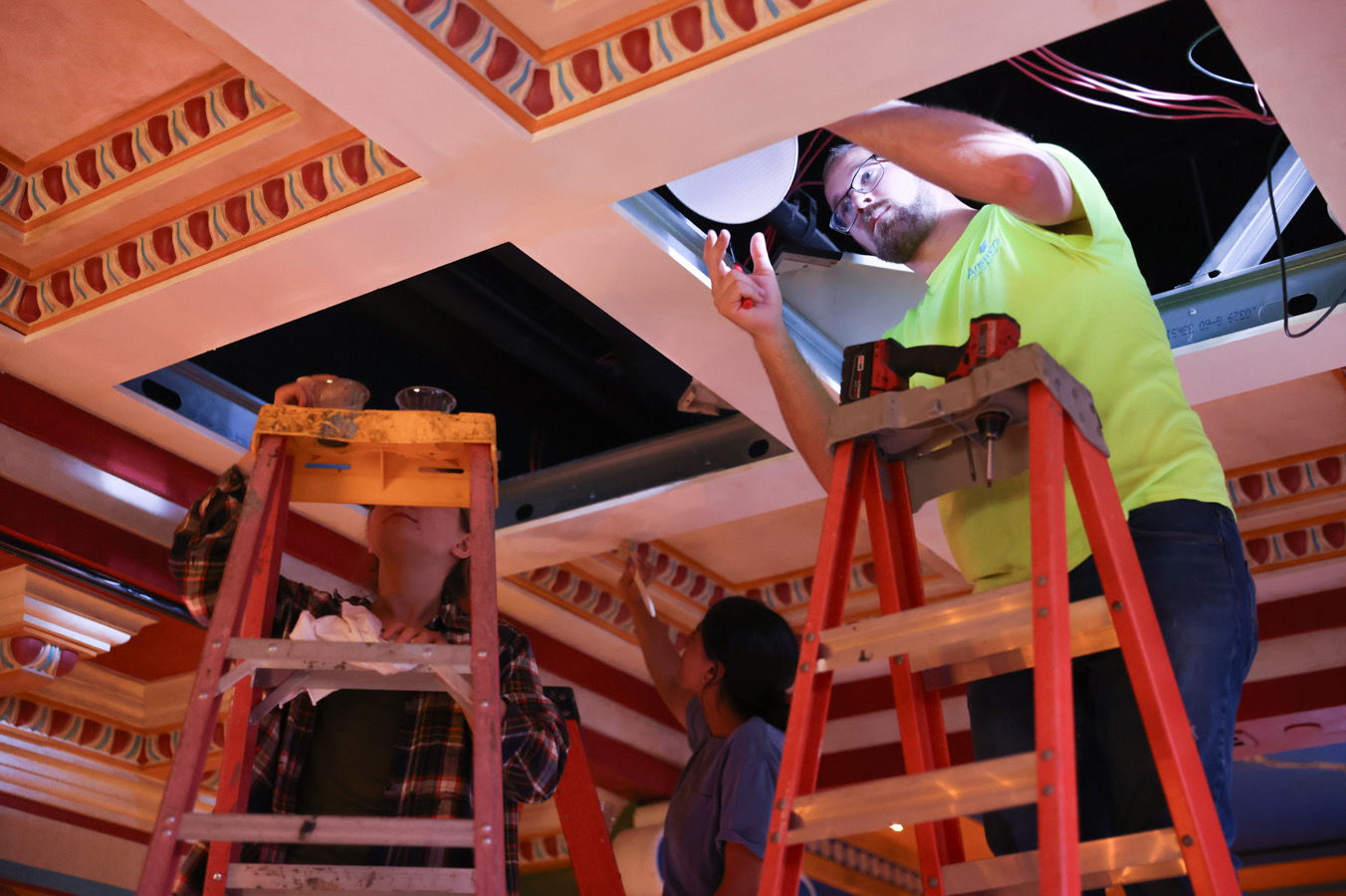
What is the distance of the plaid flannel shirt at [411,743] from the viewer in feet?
7.32

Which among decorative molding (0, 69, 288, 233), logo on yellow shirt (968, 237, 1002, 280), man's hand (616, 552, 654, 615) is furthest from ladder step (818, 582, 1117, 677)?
man's hand (616, 552, 654, 615)

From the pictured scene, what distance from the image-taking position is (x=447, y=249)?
2.90 meters

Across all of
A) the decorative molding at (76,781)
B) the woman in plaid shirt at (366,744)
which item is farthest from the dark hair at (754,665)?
the decorative molding at (76,781)

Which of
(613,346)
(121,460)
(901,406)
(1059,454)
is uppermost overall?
(613,346)

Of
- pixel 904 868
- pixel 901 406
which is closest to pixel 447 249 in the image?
pixel 901 406

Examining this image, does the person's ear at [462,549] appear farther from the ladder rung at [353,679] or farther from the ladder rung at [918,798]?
the ladder rung at [918,798]

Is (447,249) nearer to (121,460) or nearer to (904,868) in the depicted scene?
(121,460)

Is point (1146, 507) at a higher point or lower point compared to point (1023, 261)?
lower

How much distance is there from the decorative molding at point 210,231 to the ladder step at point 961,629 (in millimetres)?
1485

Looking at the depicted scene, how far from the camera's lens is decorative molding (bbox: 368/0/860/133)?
7.48 ft

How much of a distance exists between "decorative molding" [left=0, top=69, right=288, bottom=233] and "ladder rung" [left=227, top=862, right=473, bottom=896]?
1606 mm

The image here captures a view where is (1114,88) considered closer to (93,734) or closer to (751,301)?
(751,301)

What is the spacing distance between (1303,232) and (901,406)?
245 cm

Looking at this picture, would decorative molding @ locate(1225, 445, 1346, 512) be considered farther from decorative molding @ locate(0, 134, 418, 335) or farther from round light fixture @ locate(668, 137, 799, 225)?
decorative molding @ locate(0, 134, 418, 335)
